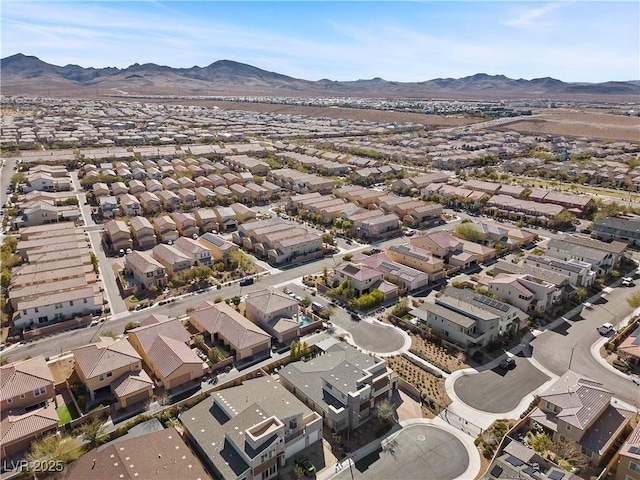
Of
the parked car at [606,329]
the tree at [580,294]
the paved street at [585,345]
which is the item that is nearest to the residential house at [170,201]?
the paved street at [585,345]

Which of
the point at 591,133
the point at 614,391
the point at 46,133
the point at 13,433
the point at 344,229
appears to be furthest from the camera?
the point at 591,133

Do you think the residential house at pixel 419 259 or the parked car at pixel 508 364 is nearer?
the parked car at pixel 508 364

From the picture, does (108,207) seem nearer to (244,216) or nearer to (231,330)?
(244,216)

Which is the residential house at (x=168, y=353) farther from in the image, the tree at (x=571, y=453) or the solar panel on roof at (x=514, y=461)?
the tree at (x=571, y=453)

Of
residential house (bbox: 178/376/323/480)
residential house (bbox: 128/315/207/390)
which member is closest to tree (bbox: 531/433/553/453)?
residential house (bbox: 178/376/323/480)

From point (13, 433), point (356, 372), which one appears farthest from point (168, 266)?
point (356, 372)

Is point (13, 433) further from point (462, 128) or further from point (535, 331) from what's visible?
point (462, 128)
